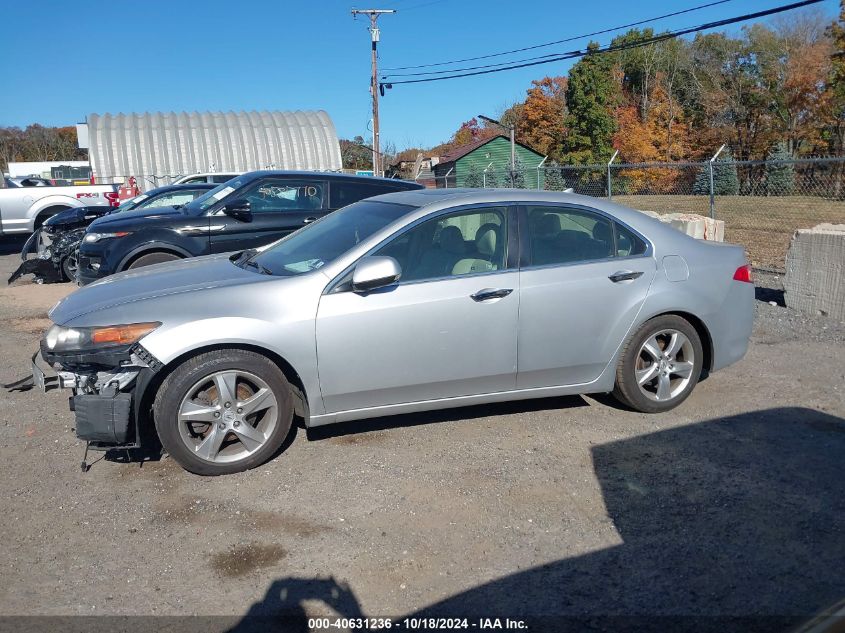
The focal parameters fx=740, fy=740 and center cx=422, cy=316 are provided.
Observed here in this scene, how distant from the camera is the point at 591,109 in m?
44.8

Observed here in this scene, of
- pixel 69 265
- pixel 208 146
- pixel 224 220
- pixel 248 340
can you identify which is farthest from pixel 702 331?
pixel 208 146

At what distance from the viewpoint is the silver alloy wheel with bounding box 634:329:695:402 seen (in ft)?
16.8

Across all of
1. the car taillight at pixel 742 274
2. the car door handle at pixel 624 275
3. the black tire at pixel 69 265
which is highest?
the car door handle at pixel 624 275

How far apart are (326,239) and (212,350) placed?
127 centimetres

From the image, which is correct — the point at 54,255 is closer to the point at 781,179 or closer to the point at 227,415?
the point at 227,415

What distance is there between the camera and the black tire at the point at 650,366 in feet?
16.6

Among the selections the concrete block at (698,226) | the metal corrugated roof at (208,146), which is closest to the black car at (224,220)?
the concrete block at (698,226)

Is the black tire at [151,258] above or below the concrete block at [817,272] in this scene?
above

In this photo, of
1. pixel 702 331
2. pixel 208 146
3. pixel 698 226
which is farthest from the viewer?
pixel 208 146

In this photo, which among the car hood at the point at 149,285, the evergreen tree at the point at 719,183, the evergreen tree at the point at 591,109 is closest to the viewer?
the car hood at the point at 149,285

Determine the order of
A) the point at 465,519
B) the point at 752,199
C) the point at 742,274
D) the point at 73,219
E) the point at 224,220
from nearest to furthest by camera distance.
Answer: the point at 465,519 → the point at 742,274 → the point at 224,220 → the point at 73,219 → the point at 752,199

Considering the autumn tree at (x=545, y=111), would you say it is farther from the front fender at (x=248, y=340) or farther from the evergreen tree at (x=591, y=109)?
the front fender at (x=248, y=340)

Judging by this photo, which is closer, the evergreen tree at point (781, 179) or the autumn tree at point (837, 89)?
the evergreen tree at point (781, 179)

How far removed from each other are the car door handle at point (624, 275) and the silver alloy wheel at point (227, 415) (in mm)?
2349
